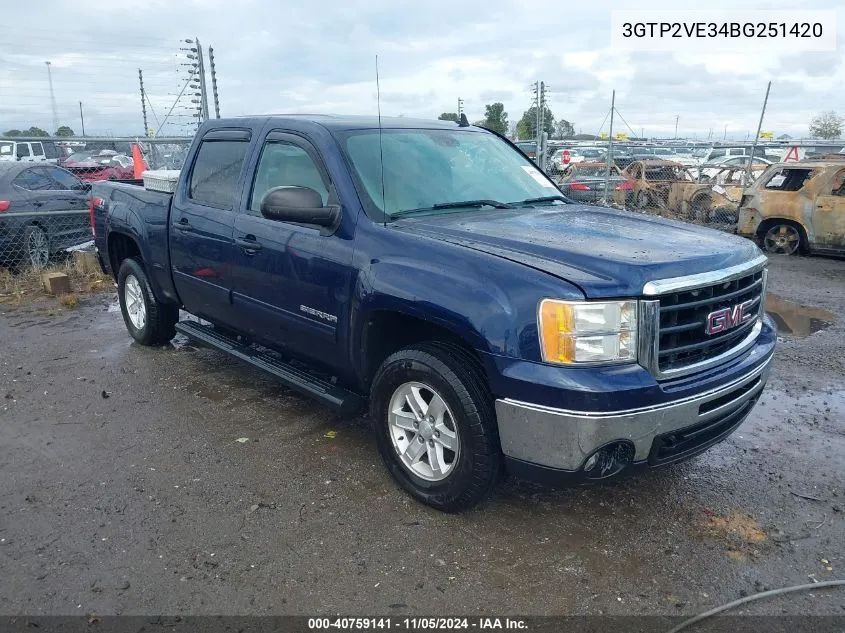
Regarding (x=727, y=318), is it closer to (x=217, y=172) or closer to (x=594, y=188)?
(x=217, y=172)

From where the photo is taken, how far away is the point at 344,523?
10.9 feet

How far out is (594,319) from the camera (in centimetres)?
278

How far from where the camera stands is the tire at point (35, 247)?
8.96 m

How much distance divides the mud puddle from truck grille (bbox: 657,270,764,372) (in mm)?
3852

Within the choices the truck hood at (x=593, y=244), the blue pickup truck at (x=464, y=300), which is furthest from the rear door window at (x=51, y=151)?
the truck hood at (x=593, y=244)

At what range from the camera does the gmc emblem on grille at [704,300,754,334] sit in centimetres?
306

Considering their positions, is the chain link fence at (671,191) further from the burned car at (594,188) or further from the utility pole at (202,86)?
the utility pole at (202,86)

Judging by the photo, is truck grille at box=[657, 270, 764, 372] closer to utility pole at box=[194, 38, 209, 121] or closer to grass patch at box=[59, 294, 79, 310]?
grass patch at box=[59, 294, 79, 310]

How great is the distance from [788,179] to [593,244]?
9.39 m

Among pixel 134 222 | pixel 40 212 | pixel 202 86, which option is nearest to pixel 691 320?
pixel 134 222

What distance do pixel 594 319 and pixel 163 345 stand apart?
463 centimetres

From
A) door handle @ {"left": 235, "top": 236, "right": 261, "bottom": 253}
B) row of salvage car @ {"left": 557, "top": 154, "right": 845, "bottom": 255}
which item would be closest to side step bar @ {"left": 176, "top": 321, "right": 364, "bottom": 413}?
door handle @ {"left": 235, "top": 236, "right": 261, "bottom": 253}

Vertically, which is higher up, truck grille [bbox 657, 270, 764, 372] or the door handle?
the door handle

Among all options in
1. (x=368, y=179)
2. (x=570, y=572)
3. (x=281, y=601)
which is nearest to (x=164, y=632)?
(x=281, y=601)
